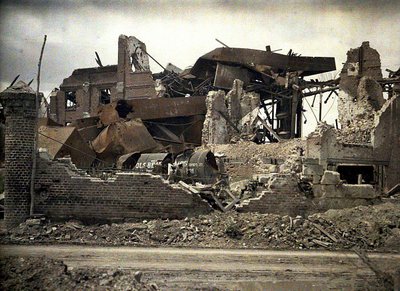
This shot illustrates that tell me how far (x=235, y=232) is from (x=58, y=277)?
5107 millimetres

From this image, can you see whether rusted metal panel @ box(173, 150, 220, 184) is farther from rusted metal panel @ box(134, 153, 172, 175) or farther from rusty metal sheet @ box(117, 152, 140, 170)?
rusty metal sheet @ box(117, 152, 140, 170)

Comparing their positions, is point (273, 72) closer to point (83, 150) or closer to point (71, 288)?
point (83, 150)

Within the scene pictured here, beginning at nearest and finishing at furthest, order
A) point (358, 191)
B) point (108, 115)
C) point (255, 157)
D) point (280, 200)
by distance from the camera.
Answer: point (280, 200) < point (358, 191) < point (255, 157) < point (108, 115)

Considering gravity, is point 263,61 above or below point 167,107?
above

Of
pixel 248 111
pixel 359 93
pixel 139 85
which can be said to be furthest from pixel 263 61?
pixel 139 85

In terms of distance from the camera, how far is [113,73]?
1339 inches

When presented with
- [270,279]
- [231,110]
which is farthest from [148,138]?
[270,279]

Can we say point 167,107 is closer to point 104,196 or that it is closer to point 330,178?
point 330,178

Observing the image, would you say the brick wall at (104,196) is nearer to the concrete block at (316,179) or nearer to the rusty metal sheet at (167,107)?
the concrete block at (316,179)

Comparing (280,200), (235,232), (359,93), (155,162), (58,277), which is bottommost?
(58,277)

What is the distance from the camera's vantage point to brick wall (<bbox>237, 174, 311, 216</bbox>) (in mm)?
14148

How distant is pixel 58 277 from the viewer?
28.8ft

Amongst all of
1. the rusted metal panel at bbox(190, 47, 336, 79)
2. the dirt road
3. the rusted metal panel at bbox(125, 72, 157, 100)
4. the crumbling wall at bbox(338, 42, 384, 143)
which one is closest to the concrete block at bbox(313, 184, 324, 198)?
the dirt road

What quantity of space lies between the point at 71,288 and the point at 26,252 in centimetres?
277
